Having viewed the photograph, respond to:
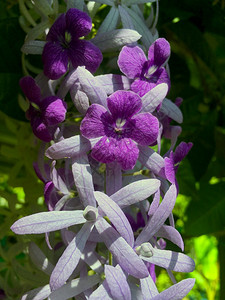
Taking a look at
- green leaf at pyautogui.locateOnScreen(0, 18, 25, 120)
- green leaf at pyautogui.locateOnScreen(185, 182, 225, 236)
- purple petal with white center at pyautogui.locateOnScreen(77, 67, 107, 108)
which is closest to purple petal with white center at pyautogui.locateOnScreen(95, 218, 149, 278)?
purple petal with white center at pyautogui.locateOnScreen(77, 67, 107, 108)

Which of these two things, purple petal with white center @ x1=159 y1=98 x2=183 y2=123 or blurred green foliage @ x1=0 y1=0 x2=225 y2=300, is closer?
purple petal with white center @ x1=159 y1=98 x2=183 y2=123

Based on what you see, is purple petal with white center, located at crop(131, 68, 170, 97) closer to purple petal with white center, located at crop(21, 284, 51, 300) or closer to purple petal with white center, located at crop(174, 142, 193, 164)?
purple petal with white center, located at crop(174, 142, 193, 164)

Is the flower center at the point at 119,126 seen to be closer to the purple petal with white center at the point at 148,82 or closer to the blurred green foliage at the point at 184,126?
the purple petal with white center at the point at 148,82

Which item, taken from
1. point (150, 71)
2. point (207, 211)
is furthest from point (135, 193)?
point (207, 211)

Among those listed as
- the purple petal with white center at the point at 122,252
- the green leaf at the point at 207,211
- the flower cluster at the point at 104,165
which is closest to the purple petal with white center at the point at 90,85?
the flower cluster at the point at 104,165

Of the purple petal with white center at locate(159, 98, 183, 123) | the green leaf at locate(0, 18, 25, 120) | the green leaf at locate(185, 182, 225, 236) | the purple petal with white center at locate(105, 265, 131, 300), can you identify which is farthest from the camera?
the green leaf at locate(185, 182, 225, 236)

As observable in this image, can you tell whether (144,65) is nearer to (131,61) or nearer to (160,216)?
(131,61)
